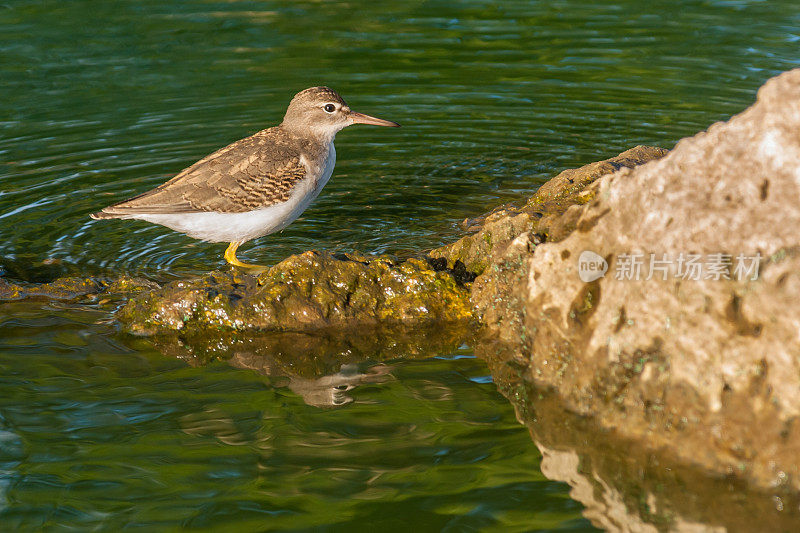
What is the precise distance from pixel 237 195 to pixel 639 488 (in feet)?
13.0

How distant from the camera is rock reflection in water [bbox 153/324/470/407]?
18.1 ft

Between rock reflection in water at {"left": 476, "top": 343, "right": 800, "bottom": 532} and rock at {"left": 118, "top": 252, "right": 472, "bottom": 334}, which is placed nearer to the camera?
Answer: rock reflection in water at {"left": 476, "top": 343, "right": 800, "bottom": 532}

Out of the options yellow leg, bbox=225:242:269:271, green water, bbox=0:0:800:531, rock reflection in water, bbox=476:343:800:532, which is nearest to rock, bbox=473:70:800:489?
rock reflection in water, bbox=476:343:800:532

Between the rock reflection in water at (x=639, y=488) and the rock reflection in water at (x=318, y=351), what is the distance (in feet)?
3.41

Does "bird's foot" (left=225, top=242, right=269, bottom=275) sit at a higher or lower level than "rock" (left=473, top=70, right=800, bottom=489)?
lower

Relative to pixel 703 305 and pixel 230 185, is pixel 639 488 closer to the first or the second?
pixel 703 305

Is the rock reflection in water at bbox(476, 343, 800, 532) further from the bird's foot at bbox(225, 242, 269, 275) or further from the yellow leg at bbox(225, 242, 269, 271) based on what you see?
the yellow leg at bbox(225, 242, 269, 271)

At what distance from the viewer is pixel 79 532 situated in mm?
4219

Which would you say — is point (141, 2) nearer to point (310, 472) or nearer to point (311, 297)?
point (311, 297)

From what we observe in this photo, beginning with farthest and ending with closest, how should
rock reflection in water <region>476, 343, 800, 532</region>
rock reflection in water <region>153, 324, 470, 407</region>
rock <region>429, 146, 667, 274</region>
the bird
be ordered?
the bird
rock <region>429, 146, 667, 274</region>
rock reflection in water <region>153, 324, 470, 407</region>
rock reflection in water <region>476, 343, 800, 532</region>

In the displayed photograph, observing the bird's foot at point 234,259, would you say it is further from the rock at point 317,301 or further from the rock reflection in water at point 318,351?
the rock reflection in water at point 318,351

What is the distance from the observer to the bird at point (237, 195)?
23.1 feet

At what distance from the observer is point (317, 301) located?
602cm

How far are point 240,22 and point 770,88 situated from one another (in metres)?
10.1
